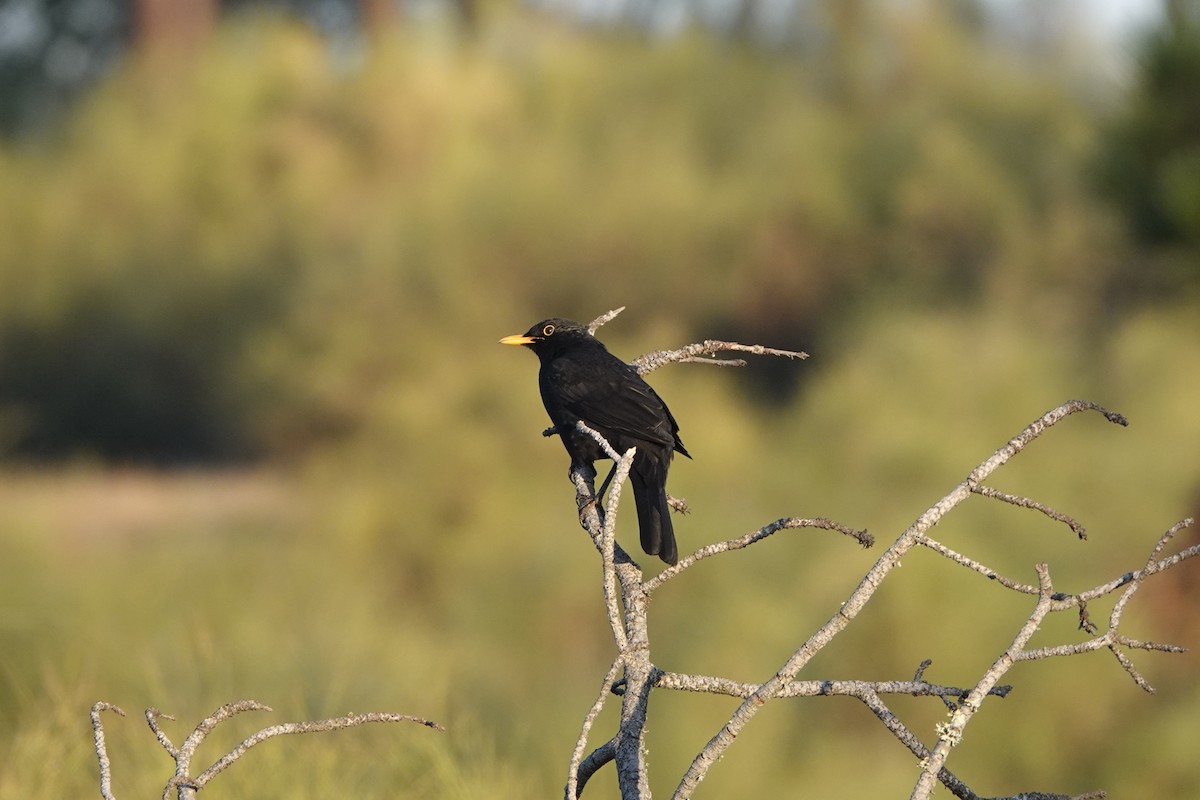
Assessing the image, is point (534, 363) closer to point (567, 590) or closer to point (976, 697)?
point (567, 590)

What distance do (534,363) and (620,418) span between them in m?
9.51

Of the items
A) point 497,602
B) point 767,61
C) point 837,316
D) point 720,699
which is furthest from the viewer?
point 767,61

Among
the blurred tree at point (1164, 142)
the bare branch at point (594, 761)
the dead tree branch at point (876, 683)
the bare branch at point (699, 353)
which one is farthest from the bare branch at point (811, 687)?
the blurred tree at point (1164, 142)

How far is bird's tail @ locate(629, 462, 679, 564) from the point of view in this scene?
11.3ft

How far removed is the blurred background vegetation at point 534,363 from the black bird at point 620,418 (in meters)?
0.97

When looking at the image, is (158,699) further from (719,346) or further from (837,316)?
(837,316)

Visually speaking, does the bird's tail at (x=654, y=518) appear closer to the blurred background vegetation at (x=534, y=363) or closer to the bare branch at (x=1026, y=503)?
the blurred background vegetation at (x=534, y=363)

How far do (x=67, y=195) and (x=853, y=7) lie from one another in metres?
9.06

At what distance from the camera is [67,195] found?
17.3m

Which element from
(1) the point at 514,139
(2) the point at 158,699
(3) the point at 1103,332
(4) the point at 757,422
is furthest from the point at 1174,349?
(2) the point at 158,699

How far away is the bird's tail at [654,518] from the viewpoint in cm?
343

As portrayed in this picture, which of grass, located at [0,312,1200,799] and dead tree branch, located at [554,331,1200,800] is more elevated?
grass, located at [0,312,1200,799]

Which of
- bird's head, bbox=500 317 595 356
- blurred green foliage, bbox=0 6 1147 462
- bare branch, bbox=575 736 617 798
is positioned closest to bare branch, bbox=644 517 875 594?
bare branch, bbox=575 736 617 798

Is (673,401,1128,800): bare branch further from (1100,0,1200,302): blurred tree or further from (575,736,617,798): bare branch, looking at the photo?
(1100,0,1200,302): blurred tree
